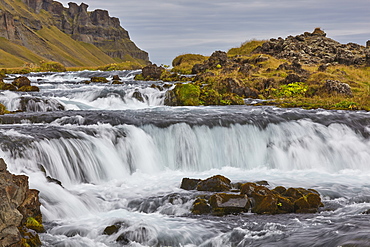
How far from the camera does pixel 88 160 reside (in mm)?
15453

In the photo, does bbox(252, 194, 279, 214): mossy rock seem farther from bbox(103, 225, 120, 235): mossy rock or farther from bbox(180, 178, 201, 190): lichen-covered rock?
bbox(103, 225, 120, 235): mossy rock

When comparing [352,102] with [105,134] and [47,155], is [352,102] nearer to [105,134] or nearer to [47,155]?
[105,134]

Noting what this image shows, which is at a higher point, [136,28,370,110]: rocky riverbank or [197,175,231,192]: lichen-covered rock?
[136,28,370,110]: rocky riverbank

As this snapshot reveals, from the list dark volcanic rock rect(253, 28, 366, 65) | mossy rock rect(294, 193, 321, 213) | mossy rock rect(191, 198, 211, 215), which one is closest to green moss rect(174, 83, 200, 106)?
mossy rock rect(294, 193, 321, 213)

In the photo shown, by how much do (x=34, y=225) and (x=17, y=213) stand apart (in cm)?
206

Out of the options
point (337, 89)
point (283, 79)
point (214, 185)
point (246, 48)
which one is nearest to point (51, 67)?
point (246, 48)

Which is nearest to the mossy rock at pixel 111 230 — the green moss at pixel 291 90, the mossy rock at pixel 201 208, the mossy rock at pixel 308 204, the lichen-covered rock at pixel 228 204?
the mossy rock at pixel 201 208

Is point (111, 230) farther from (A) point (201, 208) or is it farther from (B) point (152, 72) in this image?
(B) point (152, 72)

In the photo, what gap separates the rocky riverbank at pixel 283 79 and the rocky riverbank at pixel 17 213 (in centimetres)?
2019

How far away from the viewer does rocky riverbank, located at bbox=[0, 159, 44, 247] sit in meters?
7.59

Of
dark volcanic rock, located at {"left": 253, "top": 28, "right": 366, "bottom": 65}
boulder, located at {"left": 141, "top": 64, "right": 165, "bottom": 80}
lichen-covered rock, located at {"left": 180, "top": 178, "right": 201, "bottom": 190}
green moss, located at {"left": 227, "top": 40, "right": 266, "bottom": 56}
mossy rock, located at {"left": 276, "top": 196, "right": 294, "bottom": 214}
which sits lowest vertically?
mossy rock, located at {"left": 276, "top": 196, "right": 294, "bottom": 214}

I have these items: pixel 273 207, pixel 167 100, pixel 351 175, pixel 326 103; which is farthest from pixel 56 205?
pixel 326 103

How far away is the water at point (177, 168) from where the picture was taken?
998 cm

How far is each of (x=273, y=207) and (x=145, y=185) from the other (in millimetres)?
4922
